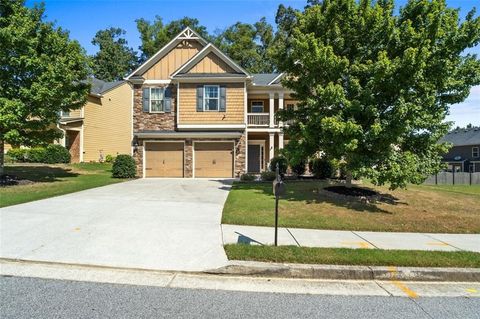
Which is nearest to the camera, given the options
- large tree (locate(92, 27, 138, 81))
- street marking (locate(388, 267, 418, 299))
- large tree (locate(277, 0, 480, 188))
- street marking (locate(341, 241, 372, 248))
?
street marking (locate(388, 267, 418, 299))

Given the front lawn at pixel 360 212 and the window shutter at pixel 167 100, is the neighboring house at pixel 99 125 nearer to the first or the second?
the window shutter at pixel 167 100

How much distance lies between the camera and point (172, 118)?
70.7 feet

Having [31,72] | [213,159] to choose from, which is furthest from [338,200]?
[31,72]

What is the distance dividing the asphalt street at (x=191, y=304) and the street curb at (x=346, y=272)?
67 cm

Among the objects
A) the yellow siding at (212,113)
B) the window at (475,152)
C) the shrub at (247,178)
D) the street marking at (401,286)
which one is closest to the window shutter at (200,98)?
the yellow siding at (212,113)

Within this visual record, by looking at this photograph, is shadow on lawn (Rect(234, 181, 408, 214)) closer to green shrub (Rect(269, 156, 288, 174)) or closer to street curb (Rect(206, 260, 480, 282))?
street curb (Rect(206, 260, 480, 282))

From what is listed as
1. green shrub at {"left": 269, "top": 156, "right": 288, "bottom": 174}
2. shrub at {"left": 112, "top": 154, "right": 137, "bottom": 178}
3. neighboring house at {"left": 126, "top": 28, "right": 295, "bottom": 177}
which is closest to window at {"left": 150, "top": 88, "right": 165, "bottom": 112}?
neighboring house at {"left": 126, "top": 28, "right": 295, "bottom": 177}

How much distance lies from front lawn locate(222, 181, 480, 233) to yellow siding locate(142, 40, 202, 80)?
12.1 metres

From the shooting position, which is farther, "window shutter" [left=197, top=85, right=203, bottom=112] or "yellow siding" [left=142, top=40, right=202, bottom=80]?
"yellow siding" [left=142, top=40, right=202, bottom=80]

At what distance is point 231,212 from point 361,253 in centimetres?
438

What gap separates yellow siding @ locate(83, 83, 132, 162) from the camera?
92.7 feet

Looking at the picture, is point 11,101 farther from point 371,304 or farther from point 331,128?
point 371,304

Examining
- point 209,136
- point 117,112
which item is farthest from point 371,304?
point 117,112

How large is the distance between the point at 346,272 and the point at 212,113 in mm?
16842
